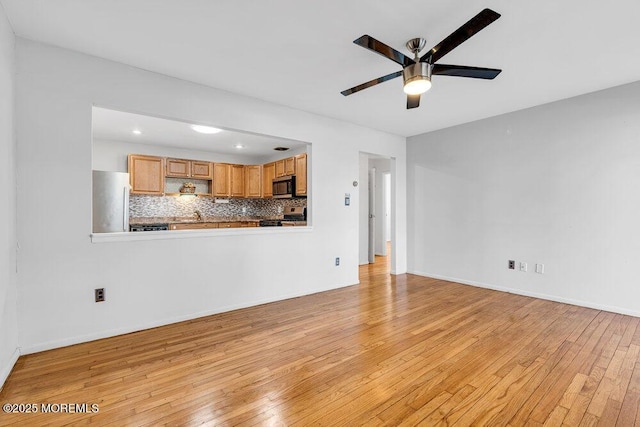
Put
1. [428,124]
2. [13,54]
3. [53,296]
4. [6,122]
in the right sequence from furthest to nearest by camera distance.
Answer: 1. [428,124]
2. [53,296]
3. [13,54]
4. [6,122]

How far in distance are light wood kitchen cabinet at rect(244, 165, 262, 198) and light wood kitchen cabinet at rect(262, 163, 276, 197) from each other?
94 millimetres

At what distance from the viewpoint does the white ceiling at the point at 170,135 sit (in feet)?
13.9

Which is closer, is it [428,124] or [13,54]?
[13,54]

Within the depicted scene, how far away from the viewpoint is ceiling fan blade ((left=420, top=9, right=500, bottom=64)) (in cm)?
166

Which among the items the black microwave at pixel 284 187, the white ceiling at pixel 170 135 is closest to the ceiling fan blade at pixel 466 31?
the white ceiling at pixel 170 135

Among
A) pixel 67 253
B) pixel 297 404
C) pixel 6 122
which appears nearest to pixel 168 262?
pixel 67 253

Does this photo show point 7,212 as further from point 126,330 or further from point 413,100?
point 413,100

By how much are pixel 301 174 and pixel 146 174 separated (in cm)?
305

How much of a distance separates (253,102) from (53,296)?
274 cm

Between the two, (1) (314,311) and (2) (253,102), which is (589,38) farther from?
(1) (314,311)

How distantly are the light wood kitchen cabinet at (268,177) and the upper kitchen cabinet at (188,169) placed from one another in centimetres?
119

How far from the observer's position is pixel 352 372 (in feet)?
6.95

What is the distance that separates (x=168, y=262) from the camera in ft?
9.97

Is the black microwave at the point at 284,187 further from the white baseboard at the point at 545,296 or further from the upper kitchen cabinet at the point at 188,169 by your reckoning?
the white baseboard at the point at 545,296
